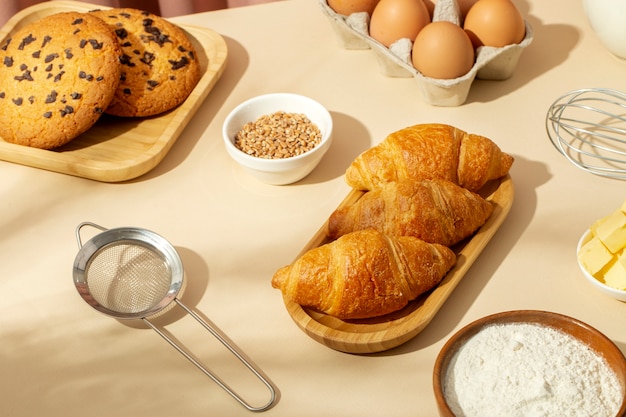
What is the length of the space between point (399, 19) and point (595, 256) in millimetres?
566

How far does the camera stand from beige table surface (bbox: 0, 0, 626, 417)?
0.98m

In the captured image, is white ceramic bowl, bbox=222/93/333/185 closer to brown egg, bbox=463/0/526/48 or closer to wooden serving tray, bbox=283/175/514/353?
wooden serving tray, bbox=283/175/514/353

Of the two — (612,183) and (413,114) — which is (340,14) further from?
(612,183)

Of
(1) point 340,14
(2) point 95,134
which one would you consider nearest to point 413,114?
(1) point 340,14

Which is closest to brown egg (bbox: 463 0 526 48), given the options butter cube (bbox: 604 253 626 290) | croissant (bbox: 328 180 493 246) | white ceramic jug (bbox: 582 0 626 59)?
white ceramic jug (bbox: 582 0 626 59)

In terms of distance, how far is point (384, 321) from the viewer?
1.00 metres

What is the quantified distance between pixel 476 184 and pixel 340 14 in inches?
19.8

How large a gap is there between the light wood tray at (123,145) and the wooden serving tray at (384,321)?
0.37 meters

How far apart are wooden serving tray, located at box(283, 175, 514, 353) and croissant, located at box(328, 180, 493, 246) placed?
3 cm

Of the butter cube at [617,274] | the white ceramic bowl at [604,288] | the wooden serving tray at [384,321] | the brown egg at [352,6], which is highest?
the brown egg at [352,6]

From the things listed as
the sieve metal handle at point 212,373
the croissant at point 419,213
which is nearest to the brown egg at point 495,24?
the croissant at point 419,213

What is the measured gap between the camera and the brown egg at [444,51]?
1.30 metres

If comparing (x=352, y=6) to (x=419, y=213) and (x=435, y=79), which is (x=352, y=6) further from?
(x=419, y=213)

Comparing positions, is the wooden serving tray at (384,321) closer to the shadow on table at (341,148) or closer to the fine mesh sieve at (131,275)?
the fine mesh sieve at (131,275)
